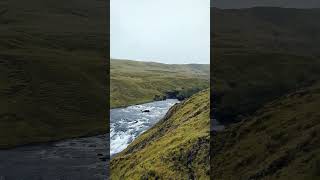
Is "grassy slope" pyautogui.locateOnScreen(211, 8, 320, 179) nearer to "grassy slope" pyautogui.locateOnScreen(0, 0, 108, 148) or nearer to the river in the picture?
the river

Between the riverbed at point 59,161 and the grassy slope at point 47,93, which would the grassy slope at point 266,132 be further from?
the grassy slope at point 47,93

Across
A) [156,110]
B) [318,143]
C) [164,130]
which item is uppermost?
[318,143]

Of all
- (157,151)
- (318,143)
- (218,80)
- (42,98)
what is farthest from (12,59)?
(318,143)

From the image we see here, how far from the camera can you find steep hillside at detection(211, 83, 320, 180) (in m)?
38.5

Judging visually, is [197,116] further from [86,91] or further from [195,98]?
[86,91]

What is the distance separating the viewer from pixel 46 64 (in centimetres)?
16488

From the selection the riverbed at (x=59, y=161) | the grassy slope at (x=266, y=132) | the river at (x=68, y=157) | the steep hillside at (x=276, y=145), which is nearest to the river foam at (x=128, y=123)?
the river at (x=68, y=157)

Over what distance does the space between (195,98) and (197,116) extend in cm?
1690

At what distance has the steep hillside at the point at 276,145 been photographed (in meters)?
38.5

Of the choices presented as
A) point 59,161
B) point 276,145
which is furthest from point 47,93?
point 276,145

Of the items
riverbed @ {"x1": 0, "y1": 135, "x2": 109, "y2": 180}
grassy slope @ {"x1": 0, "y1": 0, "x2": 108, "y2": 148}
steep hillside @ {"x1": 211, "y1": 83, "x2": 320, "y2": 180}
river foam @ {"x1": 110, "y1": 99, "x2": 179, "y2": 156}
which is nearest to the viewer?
steep hillside @ {"x1": 211, "y1": 83, "x2": 320, "y2": 180}

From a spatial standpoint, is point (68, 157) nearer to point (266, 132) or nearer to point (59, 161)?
point (59, 161)

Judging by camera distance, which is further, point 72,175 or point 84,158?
point 84,158

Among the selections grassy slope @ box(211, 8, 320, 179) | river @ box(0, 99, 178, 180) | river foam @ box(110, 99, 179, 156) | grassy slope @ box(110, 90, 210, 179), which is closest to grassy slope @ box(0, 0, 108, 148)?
river foam @ box(110, 99, 179, 156)
